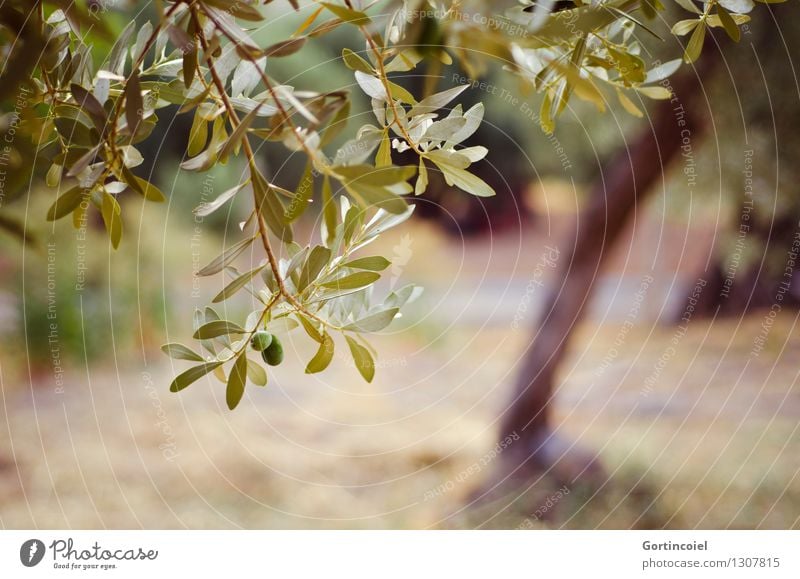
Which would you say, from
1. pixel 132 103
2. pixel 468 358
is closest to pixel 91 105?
pixel 132 103

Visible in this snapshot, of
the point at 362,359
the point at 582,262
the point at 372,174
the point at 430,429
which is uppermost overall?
the point at 372,174

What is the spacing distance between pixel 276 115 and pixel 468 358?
4.49 feet

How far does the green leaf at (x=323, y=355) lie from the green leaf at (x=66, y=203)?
116 mm

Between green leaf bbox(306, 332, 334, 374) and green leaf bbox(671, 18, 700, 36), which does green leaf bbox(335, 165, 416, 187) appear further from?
green leaf bbox(671, 18, 700, 36)

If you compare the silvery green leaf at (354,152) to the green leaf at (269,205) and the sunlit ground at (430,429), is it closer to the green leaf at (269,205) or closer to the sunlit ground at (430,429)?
the green leaf at (269,205)

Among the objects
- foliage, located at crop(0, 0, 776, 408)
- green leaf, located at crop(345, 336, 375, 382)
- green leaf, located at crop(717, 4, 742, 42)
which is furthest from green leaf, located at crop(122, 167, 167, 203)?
green leaf, located at crop(717, 4, 742, 42)

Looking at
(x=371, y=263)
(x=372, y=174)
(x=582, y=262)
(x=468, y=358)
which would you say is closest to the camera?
(x=372, y=174)

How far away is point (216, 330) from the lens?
0.99 feet

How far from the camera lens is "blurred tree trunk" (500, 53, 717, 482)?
4.18 feet

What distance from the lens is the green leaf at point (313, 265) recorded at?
286mm

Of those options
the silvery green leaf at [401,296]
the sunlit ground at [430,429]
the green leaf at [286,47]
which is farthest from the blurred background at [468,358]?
the green leaf at [286,47]

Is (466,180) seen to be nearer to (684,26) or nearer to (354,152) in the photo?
(354,152)
